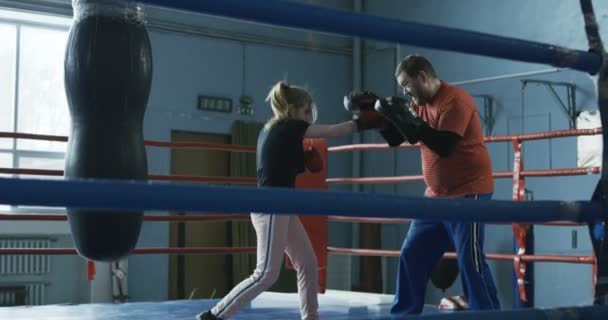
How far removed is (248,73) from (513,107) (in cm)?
265

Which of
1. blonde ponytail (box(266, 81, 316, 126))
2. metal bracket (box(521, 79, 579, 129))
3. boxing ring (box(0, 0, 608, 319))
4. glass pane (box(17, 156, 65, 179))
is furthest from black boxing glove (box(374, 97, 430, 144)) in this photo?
glass pane (box(17, 156, 65, 179))

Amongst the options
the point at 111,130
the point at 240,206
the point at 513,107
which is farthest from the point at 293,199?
the point at 513,107

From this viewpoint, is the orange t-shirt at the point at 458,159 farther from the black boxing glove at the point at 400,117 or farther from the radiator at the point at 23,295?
the radiator at the point at 23,295

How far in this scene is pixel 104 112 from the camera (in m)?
2.26

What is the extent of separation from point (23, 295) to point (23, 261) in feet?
0.92

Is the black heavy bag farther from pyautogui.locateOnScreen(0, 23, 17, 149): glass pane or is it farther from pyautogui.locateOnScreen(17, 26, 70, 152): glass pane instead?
pyautogui.locateOnScreen(0, 23, 17, 149): glass pane

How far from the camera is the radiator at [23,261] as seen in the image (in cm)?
698

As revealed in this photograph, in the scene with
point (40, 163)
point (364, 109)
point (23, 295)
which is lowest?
point (23, 295)

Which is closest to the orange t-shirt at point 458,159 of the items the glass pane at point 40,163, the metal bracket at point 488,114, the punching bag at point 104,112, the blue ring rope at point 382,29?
the punching bag at point 104,112

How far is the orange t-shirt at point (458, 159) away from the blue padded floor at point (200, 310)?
2.11 feet

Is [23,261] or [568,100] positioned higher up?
[568,100]

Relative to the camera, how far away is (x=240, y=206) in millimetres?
1002

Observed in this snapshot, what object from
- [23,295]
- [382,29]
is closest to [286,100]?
[382,29]

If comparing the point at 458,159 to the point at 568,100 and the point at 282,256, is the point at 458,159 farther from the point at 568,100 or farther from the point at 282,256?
the point at 568,100
